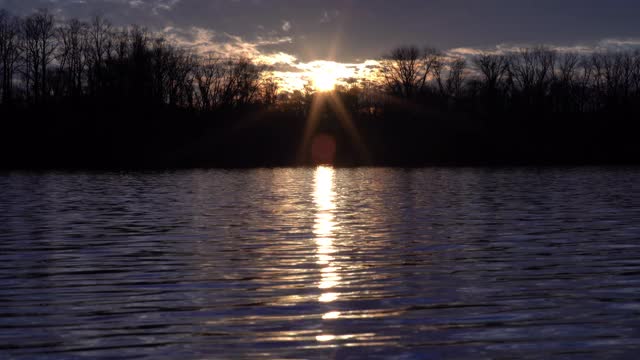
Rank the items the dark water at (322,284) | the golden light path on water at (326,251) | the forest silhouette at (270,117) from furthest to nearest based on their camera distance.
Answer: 1. the forest silhouette at (270,117)
2. the golden light path on water at (326,251)
3. the dark water at (322,284)

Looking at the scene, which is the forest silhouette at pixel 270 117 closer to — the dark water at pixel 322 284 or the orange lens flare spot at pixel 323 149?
the orange lens flare spot at pixel 323 149

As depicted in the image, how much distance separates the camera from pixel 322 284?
16.2 metres

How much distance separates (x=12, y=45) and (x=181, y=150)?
95.2ft

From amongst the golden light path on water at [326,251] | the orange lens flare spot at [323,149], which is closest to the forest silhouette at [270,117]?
the orange lens flare spot at [323,149]

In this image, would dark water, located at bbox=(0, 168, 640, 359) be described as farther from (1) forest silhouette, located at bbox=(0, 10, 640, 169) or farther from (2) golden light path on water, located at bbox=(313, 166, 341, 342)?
(1) forest silhouette, located at bbox=(0, 10, 640, 169)

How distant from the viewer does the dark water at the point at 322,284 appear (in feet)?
36.6

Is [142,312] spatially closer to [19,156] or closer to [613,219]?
[613,219]

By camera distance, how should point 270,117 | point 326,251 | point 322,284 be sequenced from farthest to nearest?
1. point 270,117
2. point 326,251
3. point 322,284

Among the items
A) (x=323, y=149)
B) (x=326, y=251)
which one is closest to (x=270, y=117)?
(x=323, y=149)

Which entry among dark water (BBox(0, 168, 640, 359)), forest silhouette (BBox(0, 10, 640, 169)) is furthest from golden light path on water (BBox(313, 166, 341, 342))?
forest silhouette (BBox(0, 10, 640, 169))

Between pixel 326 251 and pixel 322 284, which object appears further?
pixel 326 251

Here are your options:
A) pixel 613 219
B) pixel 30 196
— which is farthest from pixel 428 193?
pixel 30 196

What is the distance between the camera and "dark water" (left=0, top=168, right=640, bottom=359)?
11.1 metres

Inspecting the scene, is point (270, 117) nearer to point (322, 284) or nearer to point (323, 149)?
point (323, 149)
